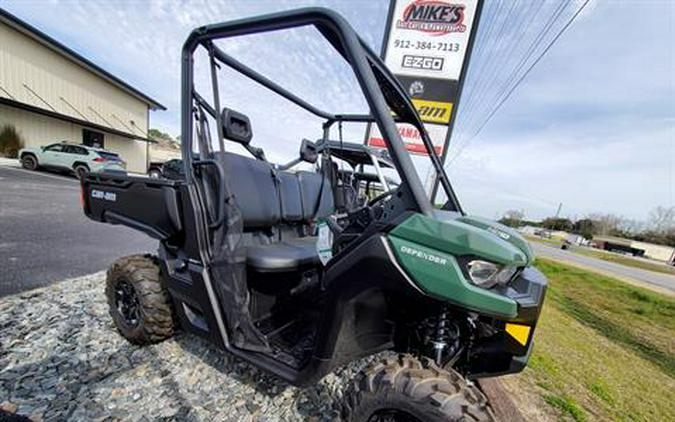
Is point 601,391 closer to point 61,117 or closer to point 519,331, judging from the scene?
point 519,331

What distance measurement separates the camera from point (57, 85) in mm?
18766

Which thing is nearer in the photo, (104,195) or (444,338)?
(444,338)

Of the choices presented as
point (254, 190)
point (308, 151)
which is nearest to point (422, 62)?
point (308, 151)

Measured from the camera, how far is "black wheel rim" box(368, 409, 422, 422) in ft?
4.22

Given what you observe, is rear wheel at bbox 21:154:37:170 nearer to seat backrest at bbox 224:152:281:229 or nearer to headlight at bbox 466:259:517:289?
seat backrest at bbox 224:152:281:229

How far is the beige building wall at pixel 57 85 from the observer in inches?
645

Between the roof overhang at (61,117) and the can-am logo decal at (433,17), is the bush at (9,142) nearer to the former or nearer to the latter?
the roof overhang at (61,117)

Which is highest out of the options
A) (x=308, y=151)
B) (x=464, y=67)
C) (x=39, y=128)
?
(x=464, y=67)

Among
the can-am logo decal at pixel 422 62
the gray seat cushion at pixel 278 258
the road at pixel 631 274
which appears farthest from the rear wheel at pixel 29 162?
the road at pixel 631 274

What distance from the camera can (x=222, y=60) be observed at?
201 centimetres

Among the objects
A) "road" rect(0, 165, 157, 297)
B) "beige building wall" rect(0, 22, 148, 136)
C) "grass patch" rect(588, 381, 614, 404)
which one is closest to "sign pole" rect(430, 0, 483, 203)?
"grass patch" rect(588, 381, 614, 404)

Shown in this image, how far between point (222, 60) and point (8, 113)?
72.3 ft

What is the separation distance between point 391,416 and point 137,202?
2.08 m

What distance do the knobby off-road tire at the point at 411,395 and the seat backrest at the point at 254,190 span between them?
1.45 meters
